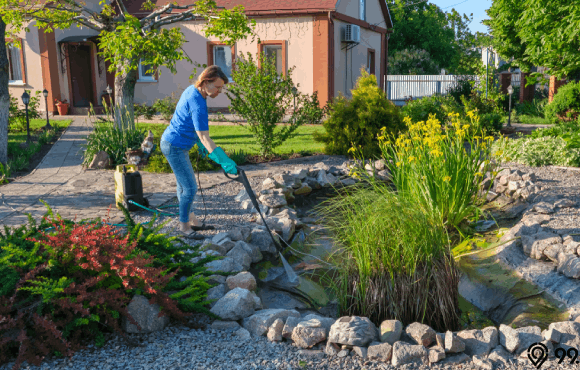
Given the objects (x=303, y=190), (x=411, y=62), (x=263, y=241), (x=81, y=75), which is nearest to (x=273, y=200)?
(x=303, y=190)

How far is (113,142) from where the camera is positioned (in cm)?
848

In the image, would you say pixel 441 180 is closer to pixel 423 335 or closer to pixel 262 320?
pixel 423 335

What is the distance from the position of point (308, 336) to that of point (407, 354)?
556 mm

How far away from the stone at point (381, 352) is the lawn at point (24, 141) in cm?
708

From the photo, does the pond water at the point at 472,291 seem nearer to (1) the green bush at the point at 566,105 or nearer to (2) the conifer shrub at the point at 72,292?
(2) the conifer shrub at the point at 72,292

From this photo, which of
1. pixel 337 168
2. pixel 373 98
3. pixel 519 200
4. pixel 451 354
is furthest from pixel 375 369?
pixel 373 98

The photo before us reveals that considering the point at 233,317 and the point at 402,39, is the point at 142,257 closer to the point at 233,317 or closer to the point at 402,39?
the point at 233,317

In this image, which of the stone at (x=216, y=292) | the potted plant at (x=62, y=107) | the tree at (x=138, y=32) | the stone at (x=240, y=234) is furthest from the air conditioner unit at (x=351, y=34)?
the stone at (x=216, y=292)

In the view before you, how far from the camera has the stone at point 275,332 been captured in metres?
2.96

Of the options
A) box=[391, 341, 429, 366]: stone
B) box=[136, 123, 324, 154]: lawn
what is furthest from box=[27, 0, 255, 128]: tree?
box=[391, 341, 429, 366]: stone

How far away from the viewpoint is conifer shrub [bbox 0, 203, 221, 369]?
2.71m

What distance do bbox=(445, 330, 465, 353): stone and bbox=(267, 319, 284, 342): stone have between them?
944 mm

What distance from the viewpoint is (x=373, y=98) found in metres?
8.58

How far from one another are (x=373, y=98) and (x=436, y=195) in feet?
13.7
